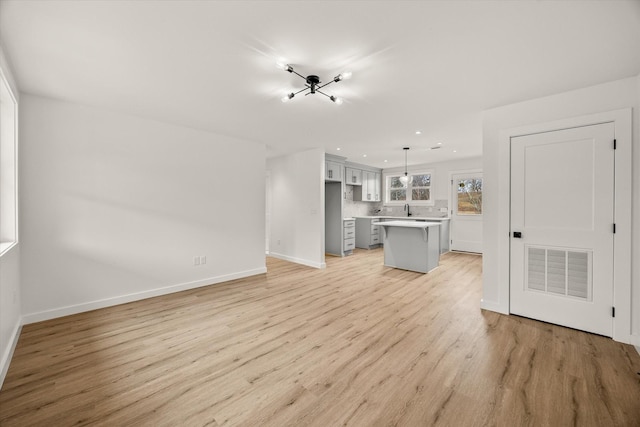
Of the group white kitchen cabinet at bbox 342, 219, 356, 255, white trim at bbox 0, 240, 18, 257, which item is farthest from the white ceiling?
white kitchen cabinet at bbox 342, 219, 356, 255

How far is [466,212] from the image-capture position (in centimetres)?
729

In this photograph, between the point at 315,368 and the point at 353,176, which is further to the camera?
the point at 353,176

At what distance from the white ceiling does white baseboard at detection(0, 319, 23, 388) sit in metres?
2.51

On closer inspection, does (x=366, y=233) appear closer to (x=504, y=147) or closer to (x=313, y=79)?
(x=504, y=147)

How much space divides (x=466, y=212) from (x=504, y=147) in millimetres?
4515

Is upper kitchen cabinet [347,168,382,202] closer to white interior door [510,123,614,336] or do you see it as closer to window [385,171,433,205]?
window [385,171,433,205]

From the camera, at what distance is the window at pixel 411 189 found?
316 inches

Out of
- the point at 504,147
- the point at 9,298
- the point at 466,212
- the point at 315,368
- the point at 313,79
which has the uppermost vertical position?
the point at 313,79

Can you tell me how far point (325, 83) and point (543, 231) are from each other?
2933mm

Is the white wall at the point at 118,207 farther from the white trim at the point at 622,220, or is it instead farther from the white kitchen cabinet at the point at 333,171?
the white trim at the point at 622,220

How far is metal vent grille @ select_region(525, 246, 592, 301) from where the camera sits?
110 inches

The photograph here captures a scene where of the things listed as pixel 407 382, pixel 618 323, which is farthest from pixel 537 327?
pixel 407 382

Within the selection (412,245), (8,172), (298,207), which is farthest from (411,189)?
(8,172)

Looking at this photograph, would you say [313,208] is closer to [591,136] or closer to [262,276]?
[262,276]
